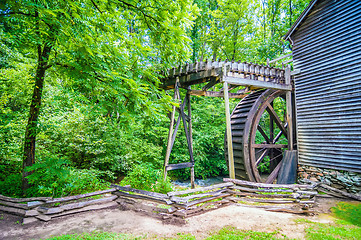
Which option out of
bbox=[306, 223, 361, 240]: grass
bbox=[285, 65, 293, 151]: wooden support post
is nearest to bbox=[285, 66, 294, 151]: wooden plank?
bbox=[285, 65, 293, 151]: wooden support post

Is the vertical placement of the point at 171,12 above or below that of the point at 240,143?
above

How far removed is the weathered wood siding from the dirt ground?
2796mm

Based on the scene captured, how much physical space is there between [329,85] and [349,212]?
3.90 meters

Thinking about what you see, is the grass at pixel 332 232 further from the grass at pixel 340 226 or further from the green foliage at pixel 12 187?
the green foliage at pixel 12 187

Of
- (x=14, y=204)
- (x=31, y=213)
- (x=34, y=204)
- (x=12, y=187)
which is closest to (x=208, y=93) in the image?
(x=34, y=204)

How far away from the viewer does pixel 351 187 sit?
5.46 metres

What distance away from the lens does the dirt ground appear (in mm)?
3102

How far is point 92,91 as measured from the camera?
134 inches

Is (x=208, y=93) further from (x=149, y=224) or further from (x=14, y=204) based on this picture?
(x=14, y=204)

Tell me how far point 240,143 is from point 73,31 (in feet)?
19.3

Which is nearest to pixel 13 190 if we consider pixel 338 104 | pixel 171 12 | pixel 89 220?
pixel 89 220

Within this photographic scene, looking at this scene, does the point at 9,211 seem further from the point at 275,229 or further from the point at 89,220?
the point at 275,229

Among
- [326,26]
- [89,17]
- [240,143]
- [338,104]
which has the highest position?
[326,26]

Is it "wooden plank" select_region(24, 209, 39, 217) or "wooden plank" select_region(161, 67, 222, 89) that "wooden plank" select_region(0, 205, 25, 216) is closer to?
"wooden plank" select_region(24, 209, 39, 217)
